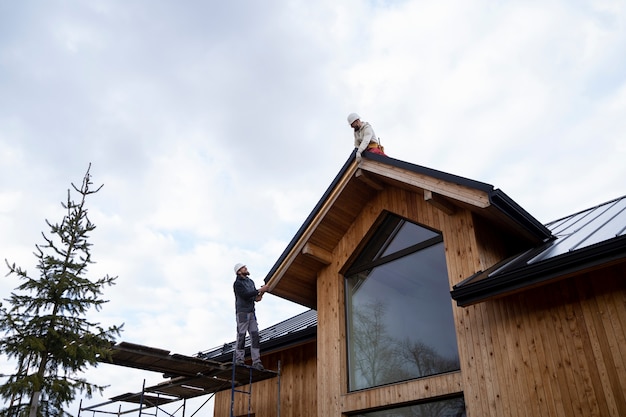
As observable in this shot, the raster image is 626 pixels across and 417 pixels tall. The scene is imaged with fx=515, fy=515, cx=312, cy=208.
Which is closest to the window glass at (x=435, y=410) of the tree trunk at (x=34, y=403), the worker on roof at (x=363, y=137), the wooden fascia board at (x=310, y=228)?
the wooden fascia board at (x=310, y=228)

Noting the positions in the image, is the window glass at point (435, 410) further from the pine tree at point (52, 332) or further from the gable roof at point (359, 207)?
the pine tree at point (52, 332)

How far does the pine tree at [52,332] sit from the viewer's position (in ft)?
23.3

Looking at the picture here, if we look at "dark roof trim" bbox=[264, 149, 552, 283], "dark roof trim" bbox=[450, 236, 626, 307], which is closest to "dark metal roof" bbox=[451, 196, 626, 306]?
"dark roof trim" bbox=[450, 236, 626, 307]

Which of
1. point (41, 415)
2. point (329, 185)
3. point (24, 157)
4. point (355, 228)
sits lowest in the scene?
point (41, 415)

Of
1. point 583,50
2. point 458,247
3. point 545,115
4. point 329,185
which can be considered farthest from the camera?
point 545,115

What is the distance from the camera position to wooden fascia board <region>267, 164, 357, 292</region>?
27.7ft

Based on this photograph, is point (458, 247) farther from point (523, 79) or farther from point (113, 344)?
point (523, 79)

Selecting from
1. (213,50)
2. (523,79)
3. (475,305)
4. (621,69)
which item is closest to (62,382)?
(475,305)

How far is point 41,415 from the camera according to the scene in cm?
716

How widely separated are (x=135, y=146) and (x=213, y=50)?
3.49m

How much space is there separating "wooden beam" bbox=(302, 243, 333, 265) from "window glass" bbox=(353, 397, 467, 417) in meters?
2.74

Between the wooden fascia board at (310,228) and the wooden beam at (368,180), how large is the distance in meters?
0.09

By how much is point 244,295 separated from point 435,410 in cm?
A: 413

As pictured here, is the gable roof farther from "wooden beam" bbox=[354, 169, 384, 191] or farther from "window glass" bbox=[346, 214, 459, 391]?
"window glass" bbox=[346, 214, 459, 391]
